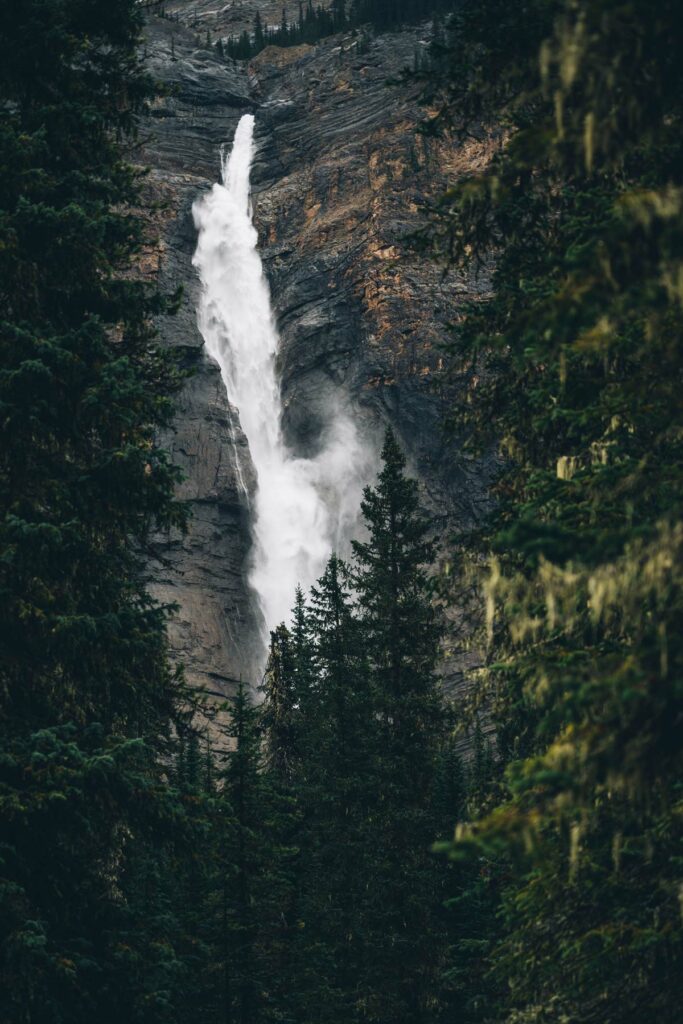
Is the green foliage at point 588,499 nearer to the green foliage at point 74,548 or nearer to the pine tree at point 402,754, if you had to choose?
the green foliage at point 74,548

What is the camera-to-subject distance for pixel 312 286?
3196 inches

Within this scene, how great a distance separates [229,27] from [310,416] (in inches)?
3006

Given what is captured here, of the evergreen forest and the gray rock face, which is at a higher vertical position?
the gray rock face

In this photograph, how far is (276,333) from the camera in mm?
80250

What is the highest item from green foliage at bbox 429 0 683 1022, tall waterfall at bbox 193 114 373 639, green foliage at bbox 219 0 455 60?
green foliage at bbox 219 0 455 60

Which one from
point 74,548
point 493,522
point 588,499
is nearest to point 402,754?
point 493,522

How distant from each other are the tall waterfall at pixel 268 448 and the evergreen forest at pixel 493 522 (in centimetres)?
5555

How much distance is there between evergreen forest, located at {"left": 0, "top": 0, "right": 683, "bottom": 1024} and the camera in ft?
21.8

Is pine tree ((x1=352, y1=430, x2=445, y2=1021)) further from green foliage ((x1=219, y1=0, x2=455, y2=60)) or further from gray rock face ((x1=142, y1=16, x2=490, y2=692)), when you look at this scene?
green foliage ((x1=219, y1=0, x2=455, y2=60))

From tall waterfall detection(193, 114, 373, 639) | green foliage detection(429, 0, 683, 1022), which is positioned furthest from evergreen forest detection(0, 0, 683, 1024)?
tall waterfall detection(193, 114, 373, 639)

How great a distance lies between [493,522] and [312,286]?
70421 millimetres

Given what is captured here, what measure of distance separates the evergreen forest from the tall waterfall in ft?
182

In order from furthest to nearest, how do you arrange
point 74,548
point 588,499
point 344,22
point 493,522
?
1. point 344,22
2. point 493,522
3. point 74,548
4. point 588,499

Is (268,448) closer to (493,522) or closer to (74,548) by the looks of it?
(493,522)
